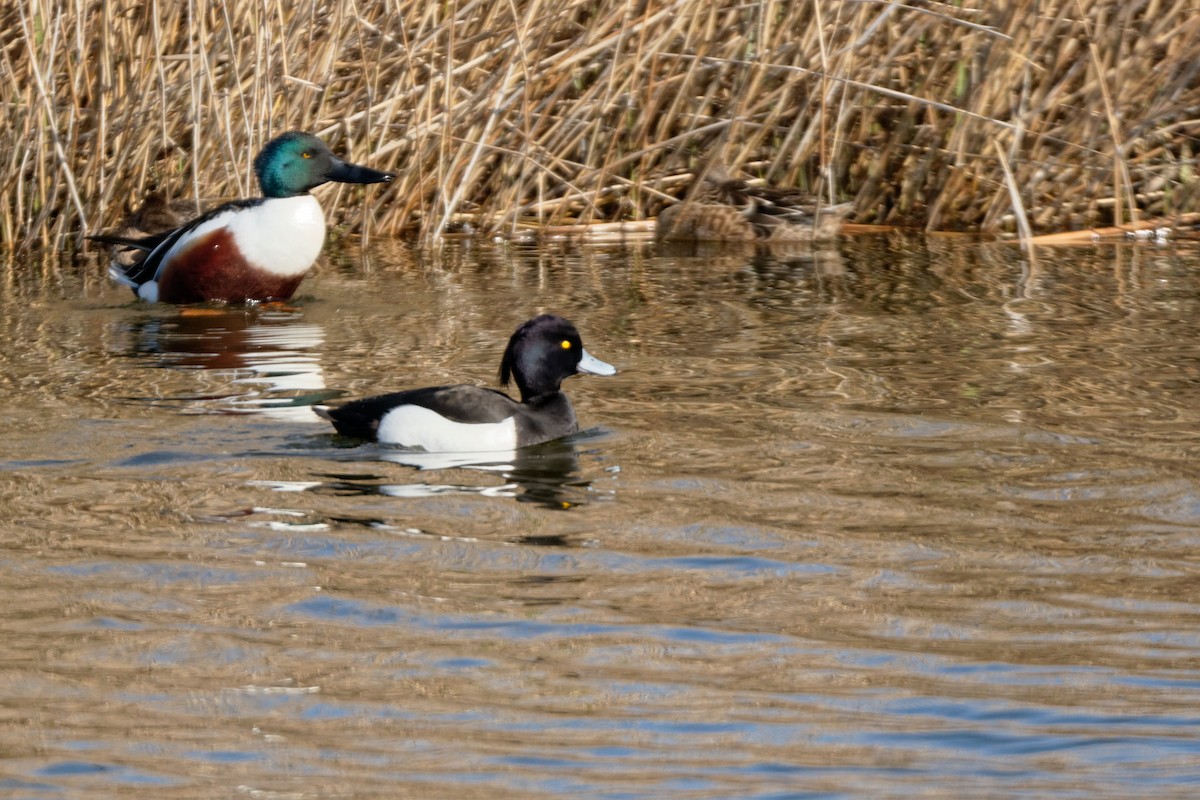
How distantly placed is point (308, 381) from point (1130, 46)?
246 inches

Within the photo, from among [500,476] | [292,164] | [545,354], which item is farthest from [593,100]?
[500,476]

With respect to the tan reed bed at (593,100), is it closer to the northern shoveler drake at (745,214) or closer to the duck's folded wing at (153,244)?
the northern shoveler drake at (745,214)

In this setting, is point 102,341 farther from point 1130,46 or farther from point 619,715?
point 1130,46

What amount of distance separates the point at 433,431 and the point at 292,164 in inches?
147

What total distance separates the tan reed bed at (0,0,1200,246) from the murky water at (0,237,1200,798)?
2379mm

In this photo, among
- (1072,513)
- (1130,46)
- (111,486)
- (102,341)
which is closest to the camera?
(1072,513)

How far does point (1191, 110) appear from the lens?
36.5 ft

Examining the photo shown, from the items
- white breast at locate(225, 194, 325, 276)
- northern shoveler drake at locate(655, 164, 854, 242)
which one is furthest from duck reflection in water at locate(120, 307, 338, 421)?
northern shoveler drake at locate(655, 164, 854, 242)

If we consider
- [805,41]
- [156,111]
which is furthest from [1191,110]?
[156,111]

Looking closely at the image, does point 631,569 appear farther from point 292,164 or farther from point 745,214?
point 745,214

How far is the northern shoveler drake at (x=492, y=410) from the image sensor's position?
607 cm

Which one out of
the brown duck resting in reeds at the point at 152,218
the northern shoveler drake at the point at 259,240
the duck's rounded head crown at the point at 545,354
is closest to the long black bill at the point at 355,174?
the northern shoveler drake at the point at 259,240

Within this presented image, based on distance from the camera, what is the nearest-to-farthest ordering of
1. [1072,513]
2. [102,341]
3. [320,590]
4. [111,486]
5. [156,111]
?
[320,590], [1072,513], [111,486], [102,341], [156,111]

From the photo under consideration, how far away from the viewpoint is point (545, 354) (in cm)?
648
